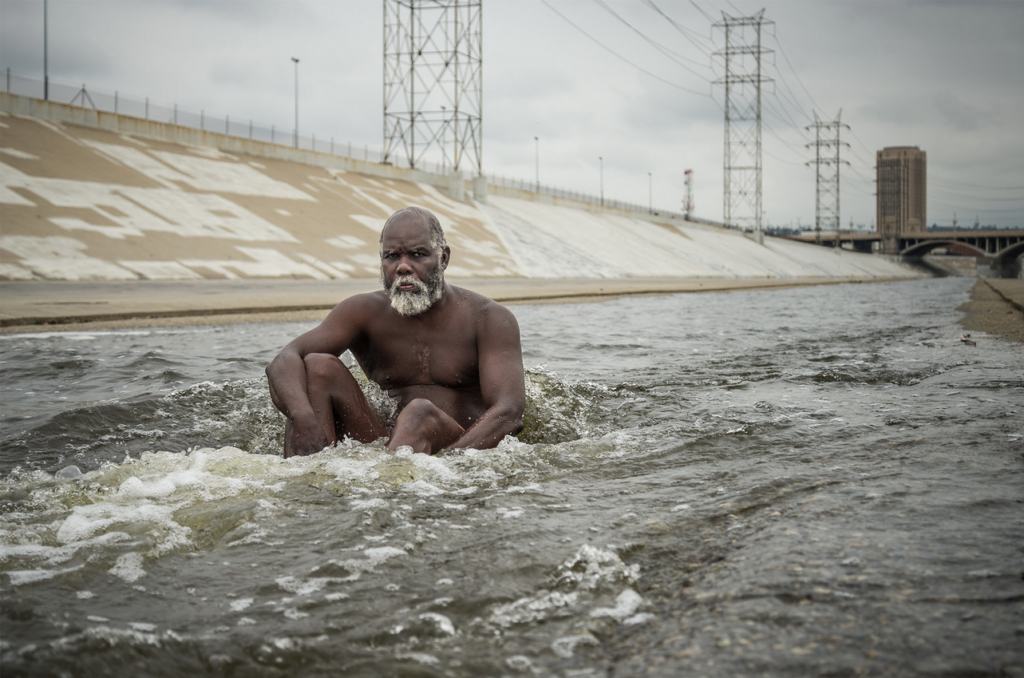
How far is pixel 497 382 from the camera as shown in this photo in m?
4.12

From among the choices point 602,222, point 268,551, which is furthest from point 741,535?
point 602,222

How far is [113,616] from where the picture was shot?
79.4 inches

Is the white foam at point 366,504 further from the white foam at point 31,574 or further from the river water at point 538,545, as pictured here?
the white foam at point 31,574

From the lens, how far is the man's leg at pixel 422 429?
374 centimetres

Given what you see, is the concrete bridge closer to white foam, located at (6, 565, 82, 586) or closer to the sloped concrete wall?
the sloped concrete wall

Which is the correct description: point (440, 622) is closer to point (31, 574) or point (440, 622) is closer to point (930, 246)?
point (31, 574)

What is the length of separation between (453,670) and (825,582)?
3.13ft

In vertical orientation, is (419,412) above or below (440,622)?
above

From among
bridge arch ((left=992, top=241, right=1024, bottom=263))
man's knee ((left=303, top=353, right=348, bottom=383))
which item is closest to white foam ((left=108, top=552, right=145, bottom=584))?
man's knee ((left=303, top=353, right=348, bottom=383))

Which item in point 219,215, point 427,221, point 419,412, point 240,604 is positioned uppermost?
point 219,215

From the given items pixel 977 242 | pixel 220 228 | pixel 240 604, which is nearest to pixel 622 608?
pixel 240 604

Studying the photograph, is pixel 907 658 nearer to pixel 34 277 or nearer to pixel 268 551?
pixel 268 551

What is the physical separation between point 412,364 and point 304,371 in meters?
0.60

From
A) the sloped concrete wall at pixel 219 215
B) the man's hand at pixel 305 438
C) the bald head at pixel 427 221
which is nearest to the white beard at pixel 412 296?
the bald head at pixel 427 221
